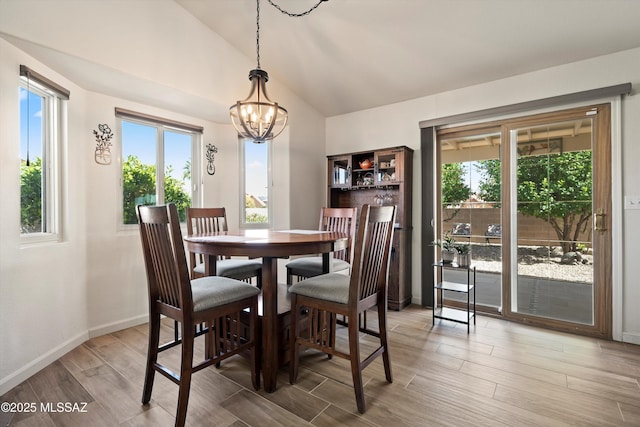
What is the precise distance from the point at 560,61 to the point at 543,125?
1.81ft

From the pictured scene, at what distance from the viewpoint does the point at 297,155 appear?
12.7ft

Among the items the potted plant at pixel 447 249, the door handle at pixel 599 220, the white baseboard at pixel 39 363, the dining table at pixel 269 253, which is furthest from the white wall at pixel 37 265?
the door handle at pixel 599 220

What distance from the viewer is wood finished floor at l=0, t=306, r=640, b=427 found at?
1590 millimetres

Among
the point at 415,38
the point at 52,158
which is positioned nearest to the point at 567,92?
the point at 415,38

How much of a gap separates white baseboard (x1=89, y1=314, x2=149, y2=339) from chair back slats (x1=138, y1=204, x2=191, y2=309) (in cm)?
150

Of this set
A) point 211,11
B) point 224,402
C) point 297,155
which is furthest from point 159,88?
point 224,402

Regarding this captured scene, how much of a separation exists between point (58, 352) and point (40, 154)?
4.97 ft

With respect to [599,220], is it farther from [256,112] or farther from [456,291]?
[256,112]

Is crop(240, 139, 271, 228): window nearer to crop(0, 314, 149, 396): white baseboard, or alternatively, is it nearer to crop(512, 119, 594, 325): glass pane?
crop(0, 314, 149, 396): white baseboard

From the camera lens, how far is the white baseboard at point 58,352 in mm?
1875

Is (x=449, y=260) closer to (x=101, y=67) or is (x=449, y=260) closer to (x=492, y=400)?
(x=492, y=400)

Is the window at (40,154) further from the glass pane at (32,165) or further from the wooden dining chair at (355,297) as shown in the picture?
the wooden dining chair at (355,297)

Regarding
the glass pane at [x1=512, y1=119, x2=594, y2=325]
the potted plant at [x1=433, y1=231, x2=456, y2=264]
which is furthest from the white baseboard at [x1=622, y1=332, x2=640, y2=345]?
the potted plant at [x1=433, y1=231, x2=456, y2=264]

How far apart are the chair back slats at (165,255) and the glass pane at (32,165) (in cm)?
126
